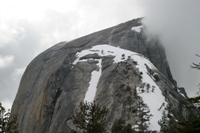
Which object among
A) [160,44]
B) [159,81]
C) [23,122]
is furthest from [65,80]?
[160,44]

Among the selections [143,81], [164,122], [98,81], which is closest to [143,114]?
[164,122]

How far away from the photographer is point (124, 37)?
6675 centimetres

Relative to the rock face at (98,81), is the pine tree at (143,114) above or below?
below

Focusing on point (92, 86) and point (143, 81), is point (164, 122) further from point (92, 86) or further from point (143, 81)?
point (92, 86)

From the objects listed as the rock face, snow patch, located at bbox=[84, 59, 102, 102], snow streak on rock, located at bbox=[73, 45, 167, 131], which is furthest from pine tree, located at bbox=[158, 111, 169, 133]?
snow patch, located at bbox=[84, 59, 102, 102]

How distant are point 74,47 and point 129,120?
35.5m

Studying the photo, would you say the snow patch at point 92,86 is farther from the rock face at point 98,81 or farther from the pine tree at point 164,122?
the pine tree at point 164,122

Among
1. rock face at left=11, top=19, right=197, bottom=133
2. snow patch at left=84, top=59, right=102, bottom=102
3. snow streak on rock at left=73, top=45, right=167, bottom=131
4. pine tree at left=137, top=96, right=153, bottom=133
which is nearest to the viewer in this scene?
pine tree at left=137, top=96, right=153, bottom=133

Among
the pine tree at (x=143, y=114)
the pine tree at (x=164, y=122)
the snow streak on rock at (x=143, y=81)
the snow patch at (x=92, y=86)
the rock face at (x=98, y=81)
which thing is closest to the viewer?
the pine tree at (x=164, y=122)

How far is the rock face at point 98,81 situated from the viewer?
4041cm

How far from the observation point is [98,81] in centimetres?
4784

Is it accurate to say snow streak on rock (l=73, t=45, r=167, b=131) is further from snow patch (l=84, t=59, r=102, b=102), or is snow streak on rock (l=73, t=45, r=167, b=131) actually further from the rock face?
the rock face

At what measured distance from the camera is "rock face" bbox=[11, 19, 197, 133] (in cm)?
4041

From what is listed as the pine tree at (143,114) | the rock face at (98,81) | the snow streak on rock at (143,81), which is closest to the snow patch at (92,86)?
the snow streak on rock at (143,81)
